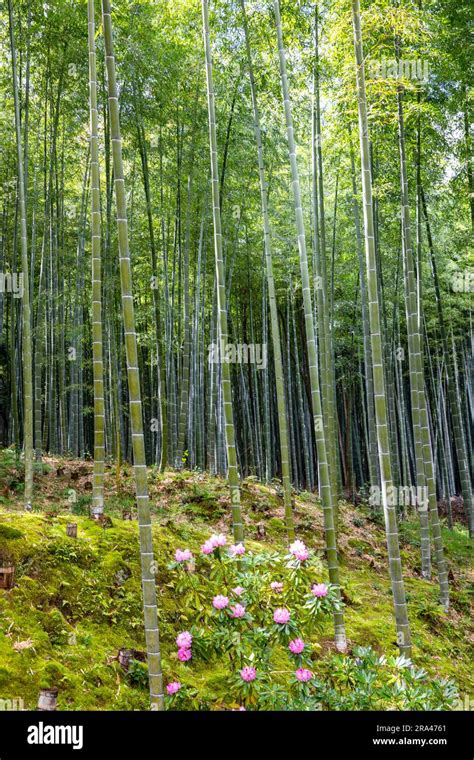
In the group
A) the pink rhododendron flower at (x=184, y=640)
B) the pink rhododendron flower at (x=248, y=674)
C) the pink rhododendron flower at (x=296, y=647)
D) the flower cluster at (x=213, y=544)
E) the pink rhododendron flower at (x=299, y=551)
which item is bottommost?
the pink rhododendron flower at (x=248, y=674)

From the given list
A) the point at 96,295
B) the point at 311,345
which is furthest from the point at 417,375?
the point at 96,295

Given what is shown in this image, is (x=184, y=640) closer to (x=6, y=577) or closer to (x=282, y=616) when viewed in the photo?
(x=282, y=616)

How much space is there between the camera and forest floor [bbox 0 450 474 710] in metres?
2.60

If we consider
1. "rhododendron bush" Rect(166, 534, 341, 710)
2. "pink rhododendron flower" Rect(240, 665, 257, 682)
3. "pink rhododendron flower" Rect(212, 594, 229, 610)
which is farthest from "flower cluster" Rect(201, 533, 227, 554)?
"pink rhododendron flower" Rect(240, 665, 257, 682)

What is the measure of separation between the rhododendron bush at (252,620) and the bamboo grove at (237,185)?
0.22m

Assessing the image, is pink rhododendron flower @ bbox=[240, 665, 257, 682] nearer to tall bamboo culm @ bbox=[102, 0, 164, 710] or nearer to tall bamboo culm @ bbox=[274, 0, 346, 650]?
tall bamboo culm @ bbox=[102, 0, 164, 710]

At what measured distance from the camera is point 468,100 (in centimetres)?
605

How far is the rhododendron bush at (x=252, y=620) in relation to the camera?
2.19 m

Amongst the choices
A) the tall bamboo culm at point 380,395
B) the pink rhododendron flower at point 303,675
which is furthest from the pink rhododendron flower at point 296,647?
the tall bamboo culm at point 380,395

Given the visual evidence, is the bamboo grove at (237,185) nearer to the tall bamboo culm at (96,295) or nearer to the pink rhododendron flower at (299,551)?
the tall bamboo culm at (96,295)

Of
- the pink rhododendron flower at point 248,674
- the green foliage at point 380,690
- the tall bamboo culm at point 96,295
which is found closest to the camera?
the pink rhododendron flower at point 248,674

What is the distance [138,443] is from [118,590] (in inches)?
54.8

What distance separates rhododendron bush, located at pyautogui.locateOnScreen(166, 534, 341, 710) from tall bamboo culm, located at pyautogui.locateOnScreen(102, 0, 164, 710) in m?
0.10
